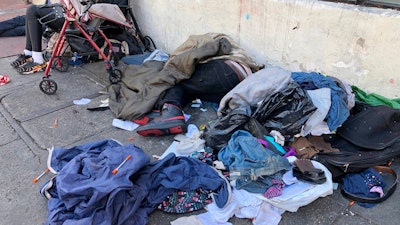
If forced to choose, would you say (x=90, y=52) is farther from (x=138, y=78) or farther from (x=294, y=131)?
(x=294, y=131)

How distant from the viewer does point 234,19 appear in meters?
3.81

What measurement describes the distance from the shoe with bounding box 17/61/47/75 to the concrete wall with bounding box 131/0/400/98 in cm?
224

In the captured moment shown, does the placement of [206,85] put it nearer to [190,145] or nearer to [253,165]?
[190,145]

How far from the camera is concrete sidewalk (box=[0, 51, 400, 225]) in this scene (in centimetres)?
222

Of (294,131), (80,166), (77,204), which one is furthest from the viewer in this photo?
(294,131)

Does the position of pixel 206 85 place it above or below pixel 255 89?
below

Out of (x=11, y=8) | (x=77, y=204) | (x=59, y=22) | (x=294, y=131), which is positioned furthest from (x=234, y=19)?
(x=11, y=8)

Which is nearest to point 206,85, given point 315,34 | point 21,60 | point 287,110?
point 287,110

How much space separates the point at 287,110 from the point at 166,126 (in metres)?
1.11

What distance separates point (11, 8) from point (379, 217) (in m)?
8.62

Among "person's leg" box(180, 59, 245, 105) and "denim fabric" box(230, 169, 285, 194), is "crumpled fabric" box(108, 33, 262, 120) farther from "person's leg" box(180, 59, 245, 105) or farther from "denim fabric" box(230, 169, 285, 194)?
"denim fabric" box(230, 169, 285, 194)

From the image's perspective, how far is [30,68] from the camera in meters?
4.52

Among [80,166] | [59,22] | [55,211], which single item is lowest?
[55,211]

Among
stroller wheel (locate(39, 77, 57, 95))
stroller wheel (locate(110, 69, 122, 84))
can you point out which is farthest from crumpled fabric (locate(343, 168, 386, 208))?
stroller wheel (locate(39, 77, 57, 95))
